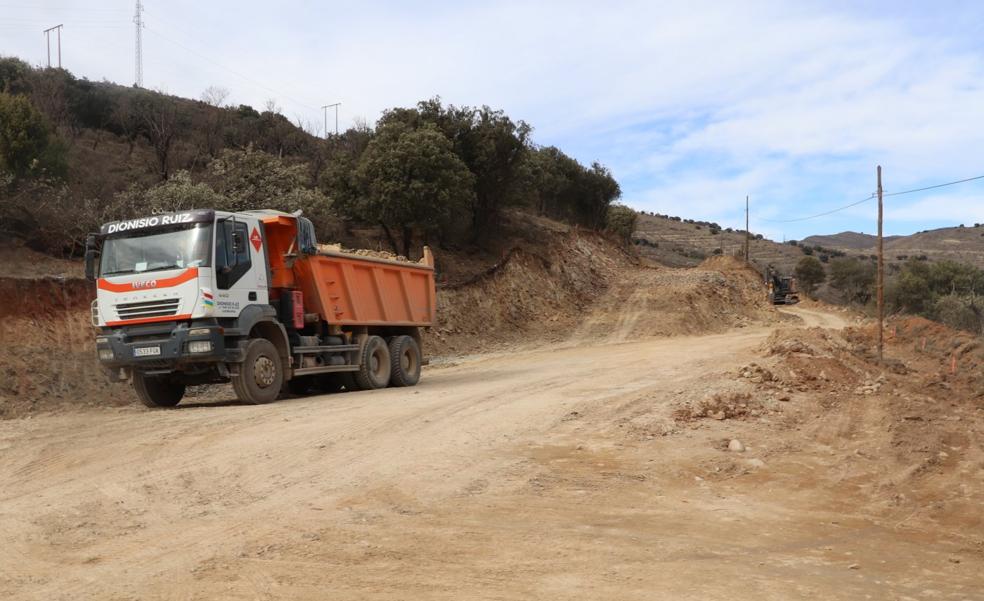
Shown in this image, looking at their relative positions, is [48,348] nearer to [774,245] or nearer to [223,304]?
[223,304]

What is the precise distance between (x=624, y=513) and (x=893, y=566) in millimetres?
2133

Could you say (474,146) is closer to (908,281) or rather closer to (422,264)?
(422,264)

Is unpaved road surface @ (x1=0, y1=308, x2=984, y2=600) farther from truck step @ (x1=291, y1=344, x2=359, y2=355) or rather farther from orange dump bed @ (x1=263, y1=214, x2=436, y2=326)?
orange dump bed @ (x1=263, y1=214, x2=436, y2=326)

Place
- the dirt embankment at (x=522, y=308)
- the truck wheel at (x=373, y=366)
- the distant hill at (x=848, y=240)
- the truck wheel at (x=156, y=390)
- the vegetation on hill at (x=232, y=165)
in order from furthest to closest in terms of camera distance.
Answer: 1. the distant hill at (x=848, y=240)
2. the vegetation on hill at (x=232, y=165)
3. the dirt embankment at (x=522, y=308)
4. the truck wheel at (x=373, y=366)
5. the truck wheel at (x=156, y=390)

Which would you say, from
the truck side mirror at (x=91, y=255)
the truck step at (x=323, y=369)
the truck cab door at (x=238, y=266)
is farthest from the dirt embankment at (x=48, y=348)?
the truck cab door at (x=238, y=266)

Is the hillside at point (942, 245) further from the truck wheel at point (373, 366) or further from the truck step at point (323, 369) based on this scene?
the truck step at point (323, 369)

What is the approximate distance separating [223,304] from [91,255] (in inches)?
98.1

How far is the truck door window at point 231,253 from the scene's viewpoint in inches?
535

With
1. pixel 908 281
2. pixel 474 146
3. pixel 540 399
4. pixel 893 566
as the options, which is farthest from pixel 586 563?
pixel 908 281

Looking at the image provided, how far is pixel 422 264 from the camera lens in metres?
19.8

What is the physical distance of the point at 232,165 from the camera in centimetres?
2834

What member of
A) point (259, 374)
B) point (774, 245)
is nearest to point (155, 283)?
point (259, 374)

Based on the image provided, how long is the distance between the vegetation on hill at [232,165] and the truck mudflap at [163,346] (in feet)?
35.6

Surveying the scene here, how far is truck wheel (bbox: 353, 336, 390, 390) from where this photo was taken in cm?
1703
